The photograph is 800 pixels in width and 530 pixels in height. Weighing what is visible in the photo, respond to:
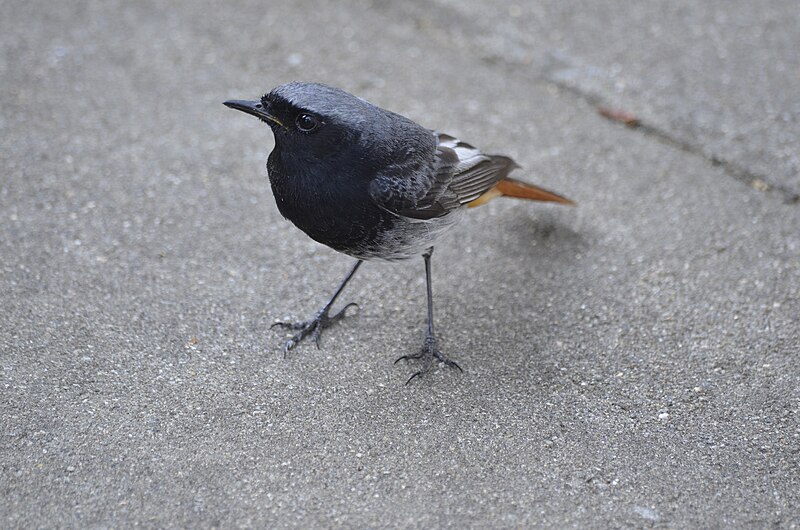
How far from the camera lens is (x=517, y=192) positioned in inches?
196

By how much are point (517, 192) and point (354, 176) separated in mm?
1411

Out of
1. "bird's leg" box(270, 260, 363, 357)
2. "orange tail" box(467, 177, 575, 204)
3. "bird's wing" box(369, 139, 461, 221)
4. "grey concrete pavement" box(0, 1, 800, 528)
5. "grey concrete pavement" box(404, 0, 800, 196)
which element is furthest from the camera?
"grey concrete pavement" box(404, 0, 800, 196)

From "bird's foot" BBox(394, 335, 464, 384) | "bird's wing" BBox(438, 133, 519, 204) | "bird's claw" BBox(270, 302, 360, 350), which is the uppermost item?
"bird's wing" BBox(438, 133, 519, 204)

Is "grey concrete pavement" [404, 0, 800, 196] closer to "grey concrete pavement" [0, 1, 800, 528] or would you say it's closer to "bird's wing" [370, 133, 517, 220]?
"grey concrete pavement" [0, 1, 800, 528]

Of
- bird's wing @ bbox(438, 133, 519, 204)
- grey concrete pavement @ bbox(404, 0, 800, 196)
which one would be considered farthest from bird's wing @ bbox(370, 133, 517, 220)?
grey concrete pavement @ bbox(404, 0, 800, 196)

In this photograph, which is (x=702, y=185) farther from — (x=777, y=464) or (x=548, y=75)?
(x=777, y=464)

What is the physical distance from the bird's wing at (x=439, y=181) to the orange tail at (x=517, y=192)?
0.09 m

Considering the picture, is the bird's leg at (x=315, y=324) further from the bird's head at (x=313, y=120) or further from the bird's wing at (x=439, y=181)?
the bird's head at (x=313, y=120)

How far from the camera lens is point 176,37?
6.88 m

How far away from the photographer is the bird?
385 centimetres

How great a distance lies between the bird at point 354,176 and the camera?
3.85 metres

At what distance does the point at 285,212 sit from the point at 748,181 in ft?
10.9

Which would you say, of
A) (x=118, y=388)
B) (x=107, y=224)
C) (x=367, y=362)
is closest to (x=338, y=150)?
(x=367, y=362)

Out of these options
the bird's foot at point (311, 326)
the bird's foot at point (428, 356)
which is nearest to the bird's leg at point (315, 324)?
the bird's foot at point (311, 326)
